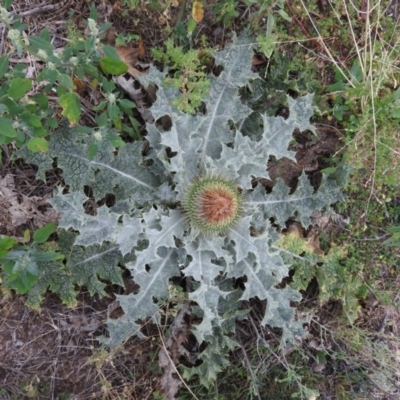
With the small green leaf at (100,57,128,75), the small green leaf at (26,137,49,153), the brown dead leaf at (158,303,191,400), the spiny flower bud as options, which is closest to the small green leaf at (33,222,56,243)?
the small green leaf at (26,137,49,153)

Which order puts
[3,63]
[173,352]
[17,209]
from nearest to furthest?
[3,63]
[17,209]
[173,352]

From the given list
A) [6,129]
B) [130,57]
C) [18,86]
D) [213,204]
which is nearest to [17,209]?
[6,129]

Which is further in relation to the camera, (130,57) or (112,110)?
(130,57)

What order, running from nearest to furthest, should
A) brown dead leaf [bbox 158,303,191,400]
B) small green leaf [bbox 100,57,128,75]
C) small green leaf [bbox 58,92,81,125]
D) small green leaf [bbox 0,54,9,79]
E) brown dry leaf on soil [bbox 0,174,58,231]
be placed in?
small green leaf [bbox 0,54,9,79], small green leaf [bbox 58,92,81,125], small green leaf [bbox 100,57,128,75], brown dry leaf on soil [bbox 0,174,58,231], brown dead leaf [bbox 158,303,191,400]

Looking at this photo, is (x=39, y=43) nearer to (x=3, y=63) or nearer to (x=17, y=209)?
(x=3, y=63)

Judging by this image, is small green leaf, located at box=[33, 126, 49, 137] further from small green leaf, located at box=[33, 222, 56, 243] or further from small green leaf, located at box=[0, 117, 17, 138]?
small green leaf, located at box=[33, 222, 56, 243]

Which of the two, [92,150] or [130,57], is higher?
[130,57]
